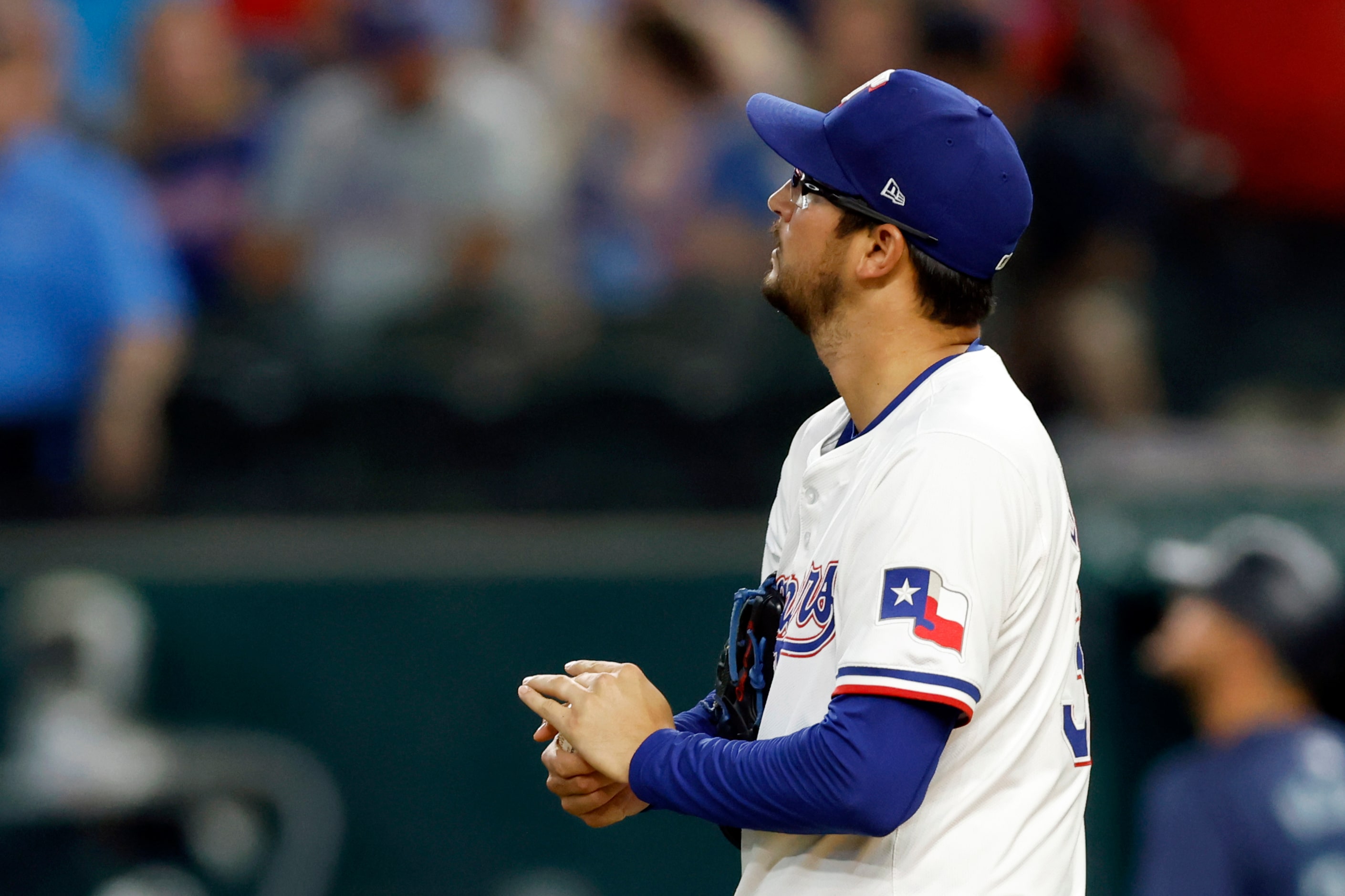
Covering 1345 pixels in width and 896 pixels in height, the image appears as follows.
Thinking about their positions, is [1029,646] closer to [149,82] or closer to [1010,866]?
[1010,866]

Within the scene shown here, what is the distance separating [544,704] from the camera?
200 cm

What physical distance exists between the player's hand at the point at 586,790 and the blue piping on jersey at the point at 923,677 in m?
0.38

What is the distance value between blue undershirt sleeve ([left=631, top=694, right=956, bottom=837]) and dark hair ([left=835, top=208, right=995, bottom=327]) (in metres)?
0.50

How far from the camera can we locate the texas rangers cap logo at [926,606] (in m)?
1.79

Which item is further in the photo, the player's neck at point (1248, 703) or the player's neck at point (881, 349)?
the player's neck at point (1248, 703)

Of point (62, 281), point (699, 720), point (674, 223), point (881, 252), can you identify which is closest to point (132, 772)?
→ point (62, 281)

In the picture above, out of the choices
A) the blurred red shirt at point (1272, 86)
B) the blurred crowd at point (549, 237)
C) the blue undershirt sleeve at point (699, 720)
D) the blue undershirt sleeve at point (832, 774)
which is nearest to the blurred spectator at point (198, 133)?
the blurred crowd at point (549, 237)

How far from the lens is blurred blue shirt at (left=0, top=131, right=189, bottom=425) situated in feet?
16.3

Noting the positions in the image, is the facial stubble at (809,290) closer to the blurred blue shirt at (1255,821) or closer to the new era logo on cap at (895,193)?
the new era logo on cap at (895,193)

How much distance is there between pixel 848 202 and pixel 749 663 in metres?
0.57

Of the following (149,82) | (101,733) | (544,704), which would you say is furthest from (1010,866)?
(149,82)

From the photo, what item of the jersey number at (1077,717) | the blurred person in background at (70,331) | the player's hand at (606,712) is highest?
the blurred person in background at (70,331)

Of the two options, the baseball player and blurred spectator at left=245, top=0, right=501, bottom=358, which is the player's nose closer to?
the baseball player

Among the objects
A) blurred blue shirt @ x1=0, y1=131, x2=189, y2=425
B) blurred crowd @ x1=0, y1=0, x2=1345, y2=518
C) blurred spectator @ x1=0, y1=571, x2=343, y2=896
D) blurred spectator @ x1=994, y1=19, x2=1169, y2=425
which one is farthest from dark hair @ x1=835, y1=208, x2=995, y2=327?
blurred blue shirt @ x1=0, y1=131, x2=189, y2=425
